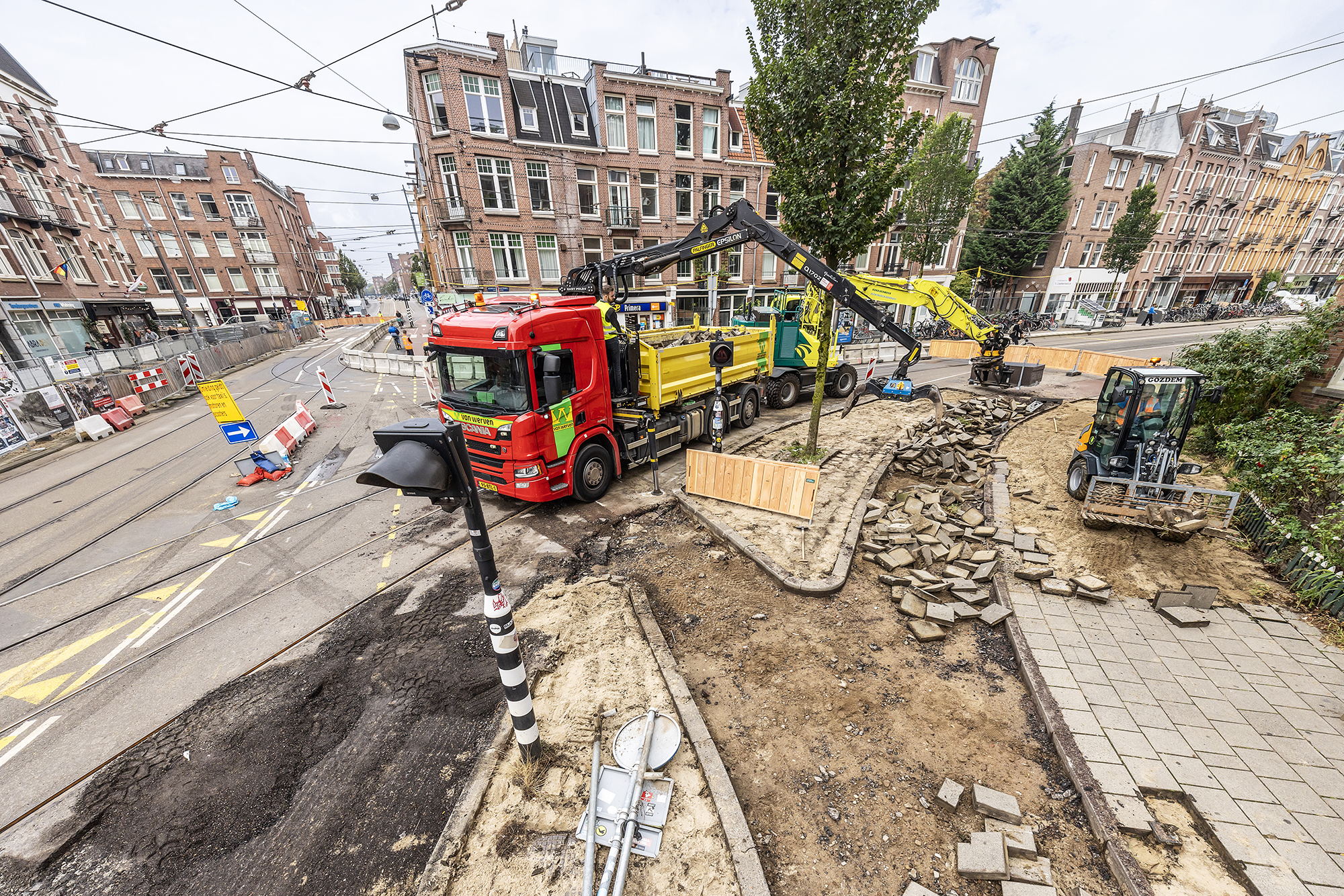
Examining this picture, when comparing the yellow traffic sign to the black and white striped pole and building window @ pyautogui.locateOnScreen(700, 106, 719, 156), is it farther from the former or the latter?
building window @ pyautogui.locateOnScreen(700, 106, 719, 156)

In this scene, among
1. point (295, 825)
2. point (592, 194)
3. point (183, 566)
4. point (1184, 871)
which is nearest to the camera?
point (1184, 871)

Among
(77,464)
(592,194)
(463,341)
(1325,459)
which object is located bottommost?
(77,464)

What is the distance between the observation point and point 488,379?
23.7 feet

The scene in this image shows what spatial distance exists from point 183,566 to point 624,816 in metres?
8.01

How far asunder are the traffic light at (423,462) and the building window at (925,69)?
126 ft

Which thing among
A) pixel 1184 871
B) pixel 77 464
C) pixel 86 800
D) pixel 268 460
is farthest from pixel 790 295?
pixel 77 464

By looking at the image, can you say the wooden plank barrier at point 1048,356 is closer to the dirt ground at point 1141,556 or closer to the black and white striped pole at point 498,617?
the dirt ground at point 1141,556

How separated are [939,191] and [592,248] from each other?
1842 centimetres

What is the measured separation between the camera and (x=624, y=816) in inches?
123

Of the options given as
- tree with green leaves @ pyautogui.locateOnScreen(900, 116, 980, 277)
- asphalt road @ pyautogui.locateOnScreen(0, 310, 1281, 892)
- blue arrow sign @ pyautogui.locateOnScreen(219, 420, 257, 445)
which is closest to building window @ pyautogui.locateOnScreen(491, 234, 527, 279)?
asphalt road @ pyautogui.locateOnScreen(0, 310, 1281, 892)

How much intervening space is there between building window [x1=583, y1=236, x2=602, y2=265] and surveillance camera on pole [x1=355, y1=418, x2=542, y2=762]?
931 inches

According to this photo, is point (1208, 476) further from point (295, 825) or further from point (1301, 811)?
point (295, 825)

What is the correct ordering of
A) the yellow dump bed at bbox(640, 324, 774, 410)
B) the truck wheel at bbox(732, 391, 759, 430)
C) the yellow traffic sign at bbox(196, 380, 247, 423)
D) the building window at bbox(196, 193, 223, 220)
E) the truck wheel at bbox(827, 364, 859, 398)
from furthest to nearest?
the building window at bbox(196, 193, 223, 220), the truck wheel at bbox(827, 364, 859, 398), the truck wheel at bbox(732, 391, 759, 430), the yellow traffic sign at bbox(196, 380, 247, 423), the yellow dump bed at bbox(640, 324, 774, 410)

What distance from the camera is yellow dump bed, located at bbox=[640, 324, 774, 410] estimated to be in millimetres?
9531
